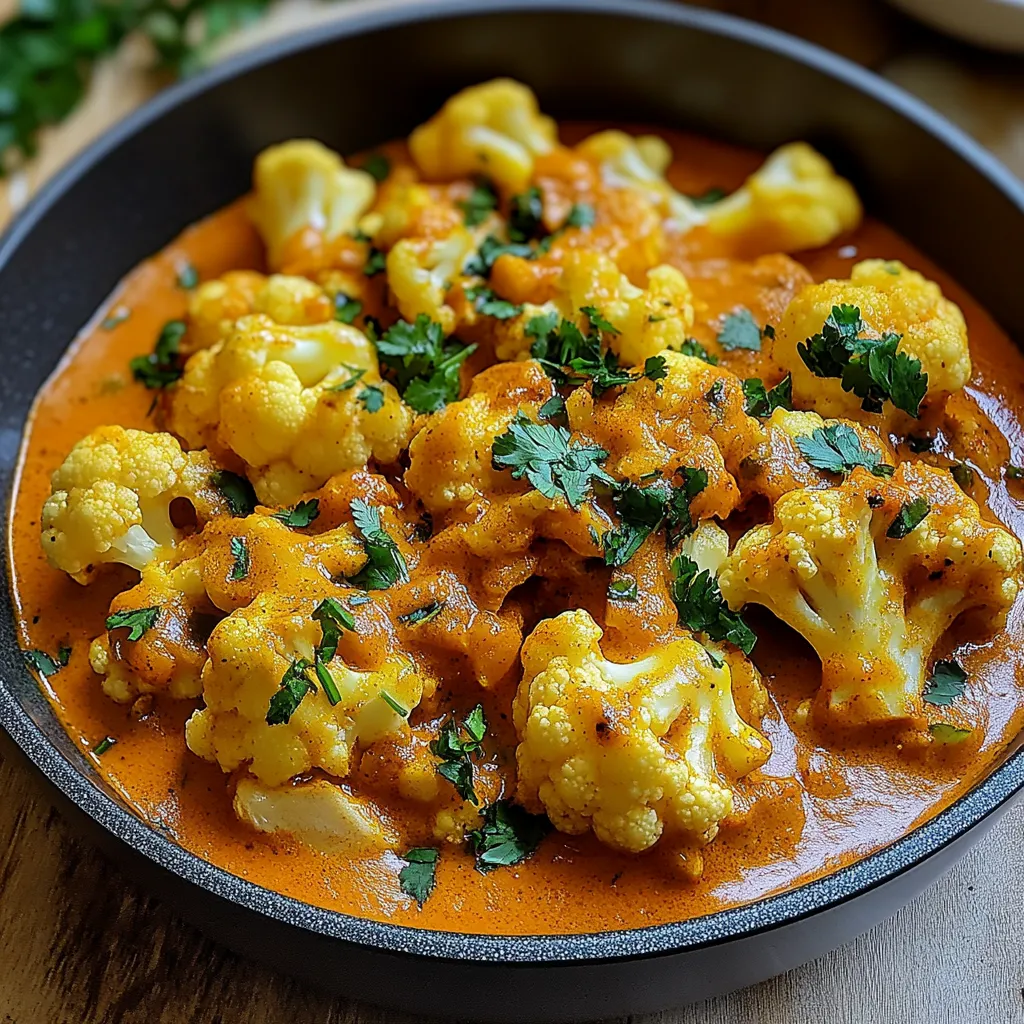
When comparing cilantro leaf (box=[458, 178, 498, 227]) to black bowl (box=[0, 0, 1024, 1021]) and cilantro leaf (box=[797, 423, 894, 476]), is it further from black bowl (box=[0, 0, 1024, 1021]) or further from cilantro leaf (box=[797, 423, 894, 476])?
cilantro leaf (box=[797, 423, 894, 476])

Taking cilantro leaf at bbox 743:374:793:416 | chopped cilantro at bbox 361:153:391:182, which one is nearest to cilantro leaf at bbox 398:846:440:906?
cilantro leaf at bbox 743:374:793:416

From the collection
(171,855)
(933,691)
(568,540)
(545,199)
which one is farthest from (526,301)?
(171,855)

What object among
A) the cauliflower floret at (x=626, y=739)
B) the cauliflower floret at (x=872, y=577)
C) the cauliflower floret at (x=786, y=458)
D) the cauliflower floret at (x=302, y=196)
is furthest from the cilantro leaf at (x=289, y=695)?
the cauliflower floret at (x=302, y=196)

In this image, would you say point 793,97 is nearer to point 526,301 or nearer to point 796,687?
point 526,301

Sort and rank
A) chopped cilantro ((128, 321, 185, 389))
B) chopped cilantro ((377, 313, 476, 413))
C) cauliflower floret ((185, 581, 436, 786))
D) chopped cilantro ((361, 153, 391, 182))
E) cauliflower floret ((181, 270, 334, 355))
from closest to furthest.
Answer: cauliflower floret ((185, 581, 436, 786)) < chopped cilantro ((377, 313, 476, 413)) < cauliflower floret ((181, 270, 334, 355)) < chopped cilantro ((128, 321, 185, 389)) < chopped cilantro ((361, 153, 391, 182))

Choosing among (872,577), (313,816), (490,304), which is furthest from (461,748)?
(490,304)

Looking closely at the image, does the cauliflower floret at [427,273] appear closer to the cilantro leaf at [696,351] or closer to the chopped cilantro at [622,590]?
the cilantro leaf at [696,351]
